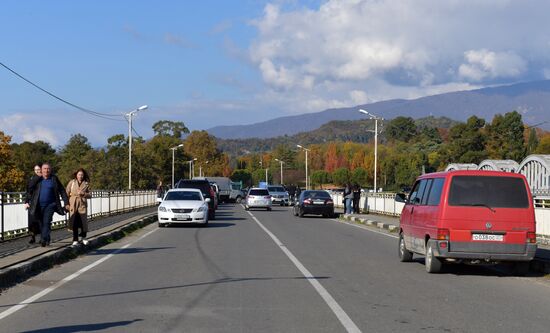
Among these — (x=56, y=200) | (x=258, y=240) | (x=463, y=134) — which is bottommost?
(x=258, y=240)

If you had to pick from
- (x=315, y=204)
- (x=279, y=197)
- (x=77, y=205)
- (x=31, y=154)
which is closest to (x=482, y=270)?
(x=77, y=205)

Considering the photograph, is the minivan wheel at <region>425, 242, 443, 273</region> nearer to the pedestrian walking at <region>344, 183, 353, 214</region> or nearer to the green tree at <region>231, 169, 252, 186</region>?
the pedestrian walking at <region>344, 183, 353, 214</region>

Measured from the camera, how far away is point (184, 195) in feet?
93.2

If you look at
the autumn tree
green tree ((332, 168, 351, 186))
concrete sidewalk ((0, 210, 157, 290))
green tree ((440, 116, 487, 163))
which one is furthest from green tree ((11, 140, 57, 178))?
concrete sidewalk ((0, 210, 157, 290))

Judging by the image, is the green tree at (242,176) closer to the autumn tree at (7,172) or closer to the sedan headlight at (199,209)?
the autumn tree at (7,172)

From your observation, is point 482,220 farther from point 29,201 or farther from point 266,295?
point 29,201

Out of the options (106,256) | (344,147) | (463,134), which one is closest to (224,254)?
(106,256)

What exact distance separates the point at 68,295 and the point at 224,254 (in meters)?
6.50

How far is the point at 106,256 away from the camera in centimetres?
1642

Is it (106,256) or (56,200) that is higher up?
(56,200)

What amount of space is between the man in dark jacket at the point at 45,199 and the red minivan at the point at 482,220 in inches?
321

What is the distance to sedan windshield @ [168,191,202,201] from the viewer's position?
2819cm

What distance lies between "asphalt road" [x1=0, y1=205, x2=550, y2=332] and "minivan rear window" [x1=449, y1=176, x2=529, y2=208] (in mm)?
1386

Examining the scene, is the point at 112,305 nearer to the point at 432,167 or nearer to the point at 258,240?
the point at 258,240
